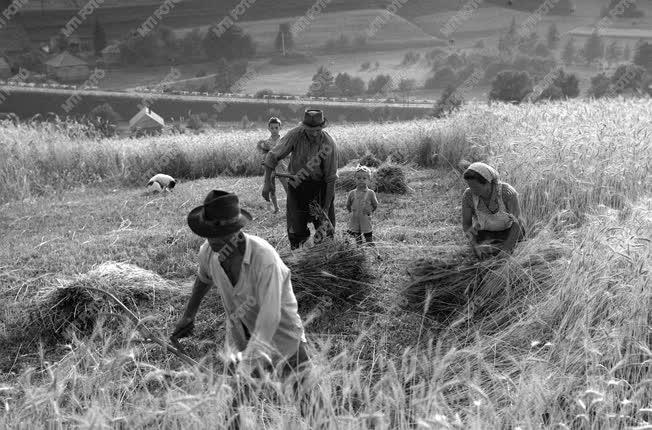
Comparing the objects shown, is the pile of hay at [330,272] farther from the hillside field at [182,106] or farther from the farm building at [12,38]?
the farm building at [12,38]

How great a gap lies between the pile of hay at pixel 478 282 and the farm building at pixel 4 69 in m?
61.1

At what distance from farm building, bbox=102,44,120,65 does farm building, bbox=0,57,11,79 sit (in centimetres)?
889

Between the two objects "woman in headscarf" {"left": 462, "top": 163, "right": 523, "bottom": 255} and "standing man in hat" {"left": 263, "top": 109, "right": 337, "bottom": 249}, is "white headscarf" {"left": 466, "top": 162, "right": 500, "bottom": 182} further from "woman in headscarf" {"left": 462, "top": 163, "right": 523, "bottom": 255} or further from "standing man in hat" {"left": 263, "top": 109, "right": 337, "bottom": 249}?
"standing man in hat" {"left": 263, "top": 109, "right": 337, "bottom": 249}

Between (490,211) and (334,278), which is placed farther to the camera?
(334,278)

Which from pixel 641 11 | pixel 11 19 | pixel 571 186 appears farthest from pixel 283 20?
pixel 571 186

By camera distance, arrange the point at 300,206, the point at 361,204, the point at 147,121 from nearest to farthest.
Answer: the point at 300,206, the point at 361,204, the point at 147,121

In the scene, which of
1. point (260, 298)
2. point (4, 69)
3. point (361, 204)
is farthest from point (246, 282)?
point (4, 69)

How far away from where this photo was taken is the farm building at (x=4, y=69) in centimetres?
5878

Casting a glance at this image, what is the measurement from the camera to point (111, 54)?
6612 cm

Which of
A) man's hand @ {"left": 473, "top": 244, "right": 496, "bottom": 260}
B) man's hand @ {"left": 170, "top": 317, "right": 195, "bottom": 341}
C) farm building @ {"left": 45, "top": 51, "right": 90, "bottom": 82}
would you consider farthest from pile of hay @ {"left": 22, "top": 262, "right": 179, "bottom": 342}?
farm building @ {"left": 45, "top": 51, "right": 90, "bottom": 82}

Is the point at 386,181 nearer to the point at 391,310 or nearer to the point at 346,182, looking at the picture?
the point at 346,182

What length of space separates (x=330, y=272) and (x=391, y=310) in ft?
2.35

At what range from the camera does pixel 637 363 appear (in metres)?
3.48

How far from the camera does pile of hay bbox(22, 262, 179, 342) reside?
18.5 ft
